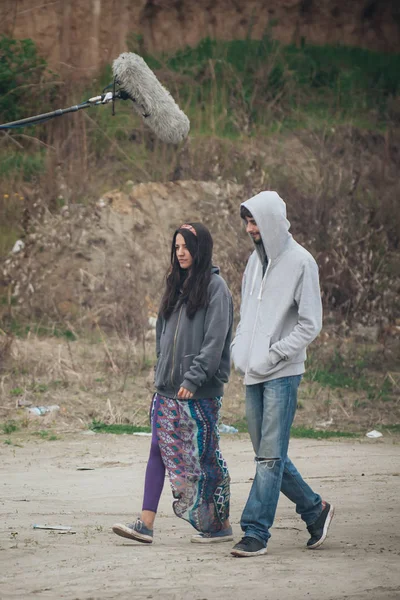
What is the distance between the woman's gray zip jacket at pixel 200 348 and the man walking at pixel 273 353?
0.46 feet

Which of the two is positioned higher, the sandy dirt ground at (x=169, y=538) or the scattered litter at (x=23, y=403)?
the sandy dirt ground at (x=169, y=538)

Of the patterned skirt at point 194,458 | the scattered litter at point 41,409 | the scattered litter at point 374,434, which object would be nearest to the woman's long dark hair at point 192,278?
the patterned skirt at point 194,458

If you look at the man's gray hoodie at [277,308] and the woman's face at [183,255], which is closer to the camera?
the man's gray hoodie at [277,308]

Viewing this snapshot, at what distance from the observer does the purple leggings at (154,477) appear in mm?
6156

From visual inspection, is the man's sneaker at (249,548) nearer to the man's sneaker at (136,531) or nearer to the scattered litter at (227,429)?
the man's sneaker at (136,531)

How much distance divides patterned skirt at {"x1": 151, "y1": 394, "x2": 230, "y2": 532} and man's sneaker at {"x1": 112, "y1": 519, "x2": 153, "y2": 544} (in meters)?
0.23

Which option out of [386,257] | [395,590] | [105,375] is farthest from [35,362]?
[395,590]

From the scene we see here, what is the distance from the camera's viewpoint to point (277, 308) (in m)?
5.88

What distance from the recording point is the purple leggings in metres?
6.16

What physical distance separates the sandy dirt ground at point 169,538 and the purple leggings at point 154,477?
0.24 metres

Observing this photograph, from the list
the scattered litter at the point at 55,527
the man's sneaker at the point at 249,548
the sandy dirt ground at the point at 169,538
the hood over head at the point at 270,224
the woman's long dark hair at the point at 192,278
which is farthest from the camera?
the scattered litter at the point at 55,527

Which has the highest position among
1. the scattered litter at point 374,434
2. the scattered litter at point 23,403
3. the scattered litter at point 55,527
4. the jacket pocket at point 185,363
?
the jacket pocket at point 185,363

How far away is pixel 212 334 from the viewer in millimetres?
6094

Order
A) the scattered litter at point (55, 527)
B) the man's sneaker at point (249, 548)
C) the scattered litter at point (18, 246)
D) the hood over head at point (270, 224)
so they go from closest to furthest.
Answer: the man's sneaker at point (249, 548) → the hood over head at point (270, 224) → the scattered litter at point (55, 527) → the scattered litter at point (18, 246)
